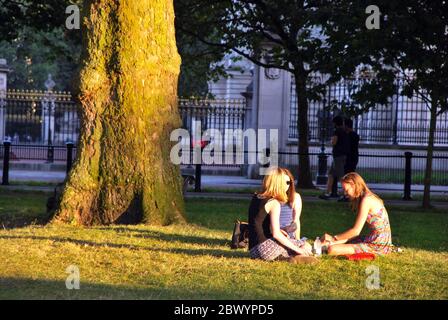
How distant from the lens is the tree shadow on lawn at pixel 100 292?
292 inches

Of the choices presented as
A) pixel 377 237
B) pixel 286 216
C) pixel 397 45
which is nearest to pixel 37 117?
pixel 397 45

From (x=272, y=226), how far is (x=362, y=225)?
43.5 inches

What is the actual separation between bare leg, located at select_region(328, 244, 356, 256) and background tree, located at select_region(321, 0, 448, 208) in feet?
23.0

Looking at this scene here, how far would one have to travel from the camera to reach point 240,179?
2850 centimetres

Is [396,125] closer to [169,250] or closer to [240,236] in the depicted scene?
[240,236]

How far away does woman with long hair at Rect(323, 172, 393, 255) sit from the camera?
969cm

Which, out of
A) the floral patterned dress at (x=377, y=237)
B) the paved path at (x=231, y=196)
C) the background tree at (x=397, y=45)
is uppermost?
the background tree at (x=397, y=45)

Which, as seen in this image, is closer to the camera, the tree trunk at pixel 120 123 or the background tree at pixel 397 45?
the tree trunk at pixel 120 123

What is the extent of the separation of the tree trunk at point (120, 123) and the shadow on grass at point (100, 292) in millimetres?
4340

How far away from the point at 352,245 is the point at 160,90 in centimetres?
432

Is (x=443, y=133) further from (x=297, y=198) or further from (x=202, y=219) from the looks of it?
(x=297, y=198)

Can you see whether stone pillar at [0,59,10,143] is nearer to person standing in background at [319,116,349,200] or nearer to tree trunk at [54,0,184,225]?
person standing in background at [319,116,349,200]

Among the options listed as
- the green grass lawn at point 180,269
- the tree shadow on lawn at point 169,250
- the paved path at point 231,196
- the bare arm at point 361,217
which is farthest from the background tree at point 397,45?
the tree shadow on lawn at point 169,250

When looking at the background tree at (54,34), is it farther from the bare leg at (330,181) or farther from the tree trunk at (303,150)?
the bare leg at (330,181)
